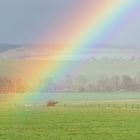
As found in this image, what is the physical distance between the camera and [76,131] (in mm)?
42531

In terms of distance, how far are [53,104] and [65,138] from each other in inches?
3948

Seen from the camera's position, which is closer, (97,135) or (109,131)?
(97,135)

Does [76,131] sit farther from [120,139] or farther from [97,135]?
[120,139]

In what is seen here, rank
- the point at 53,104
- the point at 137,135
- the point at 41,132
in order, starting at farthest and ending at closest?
the point at 53,104, the point at 41,132, the point at 137,135

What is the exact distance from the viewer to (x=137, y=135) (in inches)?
1524

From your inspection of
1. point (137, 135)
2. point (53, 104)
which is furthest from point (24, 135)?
point (53, 104)

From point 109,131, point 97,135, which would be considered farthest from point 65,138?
point 109,131

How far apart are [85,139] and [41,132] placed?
20.8 ft

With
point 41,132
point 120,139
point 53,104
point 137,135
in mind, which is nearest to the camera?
point 120,139

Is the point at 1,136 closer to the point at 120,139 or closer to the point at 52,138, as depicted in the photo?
the point at 52,138

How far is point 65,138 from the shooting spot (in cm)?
3675

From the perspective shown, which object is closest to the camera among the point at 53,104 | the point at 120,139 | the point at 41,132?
the point at 120,139

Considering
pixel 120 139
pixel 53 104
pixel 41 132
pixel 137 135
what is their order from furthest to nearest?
pixel 53 104 < pixel 41 132 < pixel 137 135 < pixel 120 139

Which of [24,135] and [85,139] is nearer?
[85,139]
